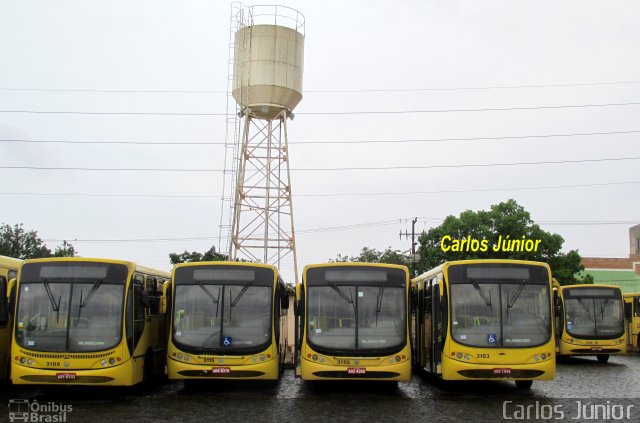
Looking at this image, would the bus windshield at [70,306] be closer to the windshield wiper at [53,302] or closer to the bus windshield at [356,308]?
the windshield wiper at [53,302]

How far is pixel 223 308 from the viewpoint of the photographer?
17.9 meters

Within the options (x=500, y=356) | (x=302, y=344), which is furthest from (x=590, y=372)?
(x=302, y=344)

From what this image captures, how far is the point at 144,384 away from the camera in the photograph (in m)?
19.9

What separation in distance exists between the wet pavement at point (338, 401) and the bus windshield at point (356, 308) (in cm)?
122

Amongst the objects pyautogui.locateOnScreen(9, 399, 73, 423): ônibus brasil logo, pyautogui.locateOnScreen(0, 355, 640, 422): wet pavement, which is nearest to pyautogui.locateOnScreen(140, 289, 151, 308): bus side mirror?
pyautogui.locateOnScreen(0, 355, 640, 422): wet pavement

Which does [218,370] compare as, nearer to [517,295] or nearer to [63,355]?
[63,355]

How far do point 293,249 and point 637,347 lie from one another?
16.3 m

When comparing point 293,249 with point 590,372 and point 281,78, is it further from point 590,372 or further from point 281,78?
point 590,372

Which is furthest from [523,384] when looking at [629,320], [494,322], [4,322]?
[629,320]

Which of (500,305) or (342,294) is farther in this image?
(342,294)

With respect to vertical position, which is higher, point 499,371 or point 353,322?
point 353,322

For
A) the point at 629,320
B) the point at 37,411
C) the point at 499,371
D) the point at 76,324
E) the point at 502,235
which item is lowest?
the point at 37,411

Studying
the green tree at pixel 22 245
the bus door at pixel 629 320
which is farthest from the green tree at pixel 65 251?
the bus door at pixel 629 320

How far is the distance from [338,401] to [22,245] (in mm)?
58090
